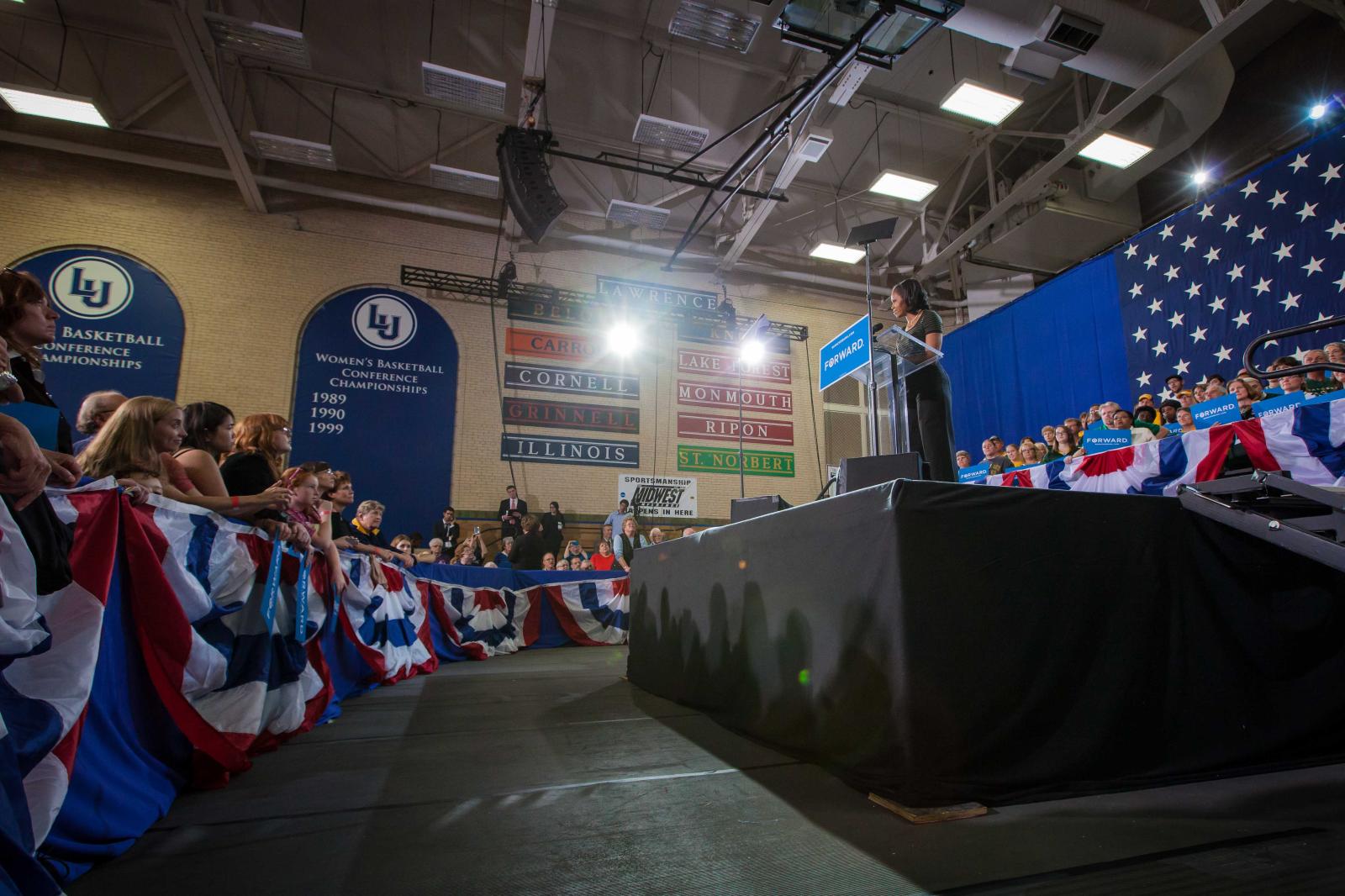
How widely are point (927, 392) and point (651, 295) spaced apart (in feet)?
27.0

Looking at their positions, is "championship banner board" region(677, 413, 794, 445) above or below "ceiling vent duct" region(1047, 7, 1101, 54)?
below

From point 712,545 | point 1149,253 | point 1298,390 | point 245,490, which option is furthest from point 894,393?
point 1149,253

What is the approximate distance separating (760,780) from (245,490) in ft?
7.54

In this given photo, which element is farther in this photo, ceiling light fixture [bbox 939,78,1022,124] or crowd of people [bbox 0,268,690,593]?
ceiling light fixture [bbox 939,78,1022,124]

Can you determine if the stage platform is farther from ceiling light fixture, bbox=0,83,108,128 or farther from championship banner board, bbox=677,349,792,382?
ceiling light fixture, bbox=0,83,108,128

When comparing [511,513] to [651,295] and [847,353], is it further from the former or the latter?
[847,353]

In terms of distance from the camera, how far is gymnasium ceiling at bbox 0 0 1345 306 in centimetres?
726

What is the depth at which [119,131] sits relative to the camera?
8273 mm

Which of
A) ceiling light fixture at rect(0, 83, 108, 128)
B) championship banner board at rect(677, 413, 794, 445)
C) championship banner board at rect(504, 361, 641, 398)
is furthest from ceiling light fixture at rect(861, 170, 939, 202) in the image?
ceiling light fixture at rect(0, 83, 108, 128)

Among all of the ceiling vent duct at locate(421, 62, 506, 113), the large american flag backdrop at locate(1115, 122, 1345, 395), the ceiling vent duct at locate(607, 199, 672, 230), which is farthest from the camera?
the ceiling vent duct at locate(607, 199, 672, 230)

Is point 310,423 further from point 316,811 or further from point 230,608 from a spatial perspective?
point 316,811

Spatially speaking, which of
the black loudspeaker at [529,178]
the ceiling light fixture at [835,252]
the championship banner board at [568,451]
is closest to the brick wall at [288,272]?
the championship banner board at [568,451]

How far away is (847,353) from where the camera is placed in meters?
3.05

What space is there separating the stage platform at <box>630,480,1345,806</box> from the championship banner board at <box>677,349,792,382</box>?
28.8ft
